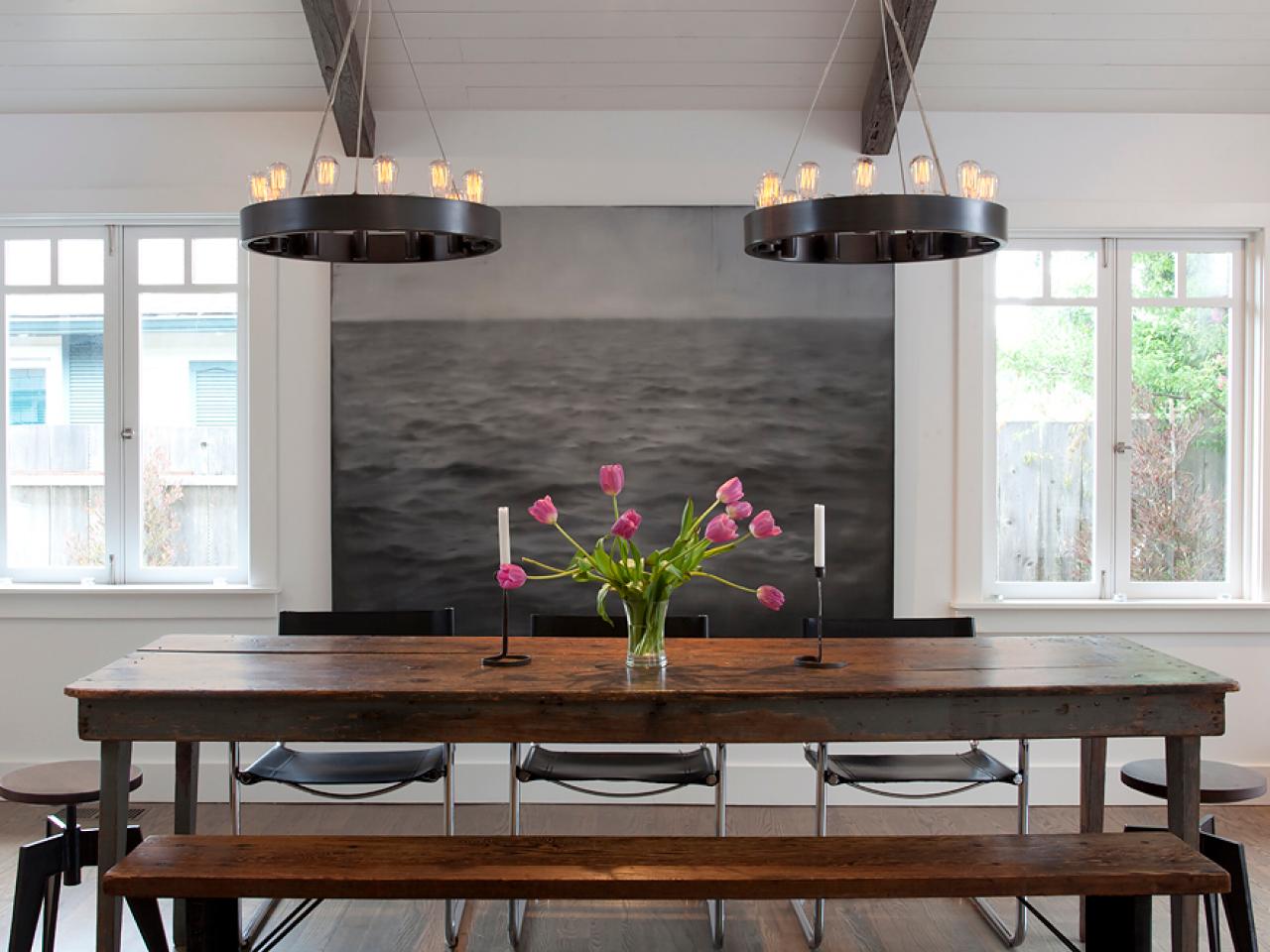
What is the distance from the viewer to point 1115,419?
4777 millimetres

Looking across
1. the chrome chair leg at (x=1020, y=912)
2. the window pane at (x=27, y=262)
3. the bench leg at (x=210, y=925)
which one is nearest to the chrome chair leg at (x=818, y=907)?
the chrome chair leg at (x=1020, y=912)

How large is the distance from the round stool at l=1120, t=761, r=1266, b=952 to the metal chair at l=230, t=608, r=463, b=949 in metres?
1.90

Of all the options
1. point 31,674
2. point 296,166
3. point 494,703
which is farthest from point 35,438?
point 494,703

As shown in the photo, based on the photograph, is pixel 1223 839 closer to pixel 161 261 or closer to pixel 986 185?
pixel 986 185

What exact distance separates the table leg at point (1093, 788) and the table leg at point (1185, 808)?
0.32m

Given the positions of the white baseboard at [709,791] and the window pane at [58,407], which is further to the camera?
the window pane at [58,407]

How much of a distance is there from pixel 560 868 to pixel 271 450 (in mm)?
2595

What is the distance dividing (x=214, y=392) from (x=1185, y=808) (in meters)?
3.75

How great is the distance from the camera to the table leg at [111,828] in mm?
2854

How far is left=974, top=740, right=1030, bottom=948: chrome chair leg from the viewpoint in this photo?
133 inches

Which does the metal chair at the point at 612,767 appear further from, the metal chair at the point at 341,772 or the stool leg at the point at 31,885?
the stool leg at the point at 31,885

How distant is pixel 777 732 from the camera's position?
111 inches

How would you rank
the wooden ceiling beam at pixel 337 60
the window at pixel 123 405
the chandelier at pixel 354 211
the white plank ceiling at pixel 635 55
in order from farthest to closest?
the window at pixel 123 405
the white plank ceiling at pixel 635 55
the wooden ceiling beam at pixel 337 60
the chandelier at pixel 354 211

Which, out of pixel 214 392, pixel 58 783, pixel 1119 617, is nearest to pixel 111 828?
pixel 58 783
